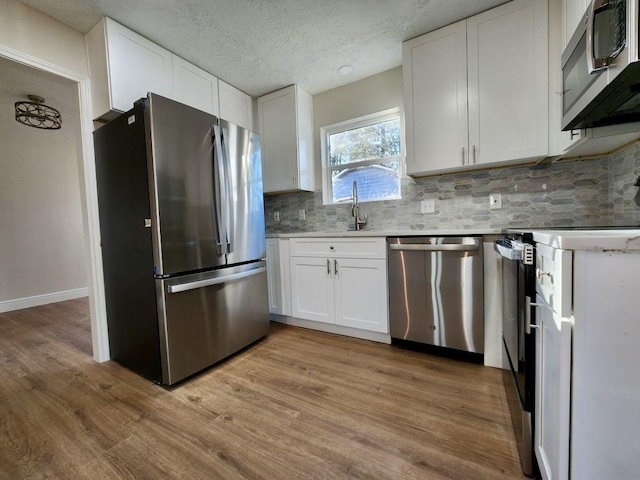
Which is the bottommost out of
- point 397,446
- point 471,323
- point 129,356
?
point 397,446

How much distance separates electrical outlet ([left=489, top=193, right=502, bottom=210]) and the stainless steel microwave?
830 millimetres

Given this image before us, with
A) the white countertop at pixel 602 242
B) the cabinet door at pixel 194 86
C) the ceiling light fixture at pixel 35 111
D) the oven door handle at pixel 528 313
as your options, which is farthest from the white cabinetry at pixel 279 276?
the ceiling light fixture at pixel 35 111

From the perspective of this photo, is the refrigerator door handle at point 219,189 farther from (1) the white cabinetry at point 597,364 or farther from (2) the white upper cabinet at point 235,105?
(1) the white cabinetry at point 597,364

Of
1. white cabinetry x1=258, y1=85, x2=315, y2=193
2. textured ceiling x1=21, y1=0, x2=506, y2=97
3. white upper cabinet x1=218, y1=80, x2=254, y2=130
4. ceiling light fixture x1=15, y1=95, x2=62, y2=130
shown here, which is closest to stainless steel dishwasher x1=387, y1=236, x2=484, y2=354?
white cabinetry x1=258, y1=85, x2=315, y2=193

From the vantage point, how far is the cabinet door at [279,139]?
290cm

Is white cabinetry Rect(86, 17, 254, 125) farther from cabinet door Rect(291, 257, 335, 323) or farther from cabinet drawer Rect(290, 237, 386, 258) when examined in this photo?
cabinet door Rect(291, 257, 335, 323)

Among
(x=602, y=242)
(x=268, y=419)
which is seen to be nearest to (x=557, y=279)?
(x=602, y=242)

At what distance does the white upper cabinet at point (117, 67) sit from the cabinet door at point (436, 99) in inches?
81.0

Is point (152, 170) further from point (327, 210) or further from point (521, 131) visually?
point (521, 131)

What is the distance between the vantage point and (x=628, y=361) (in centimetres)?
66

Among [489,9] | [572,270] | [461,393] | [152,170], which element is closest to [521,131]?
[489,9]

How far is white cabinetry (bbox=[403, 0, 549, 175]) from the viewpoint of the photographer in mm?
1796

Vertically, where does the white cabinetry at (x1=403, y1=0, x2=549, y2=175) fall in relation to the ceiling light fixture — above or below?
below

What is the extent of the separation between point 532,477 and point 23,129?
616cm
